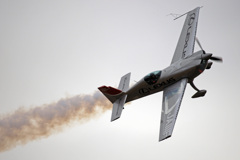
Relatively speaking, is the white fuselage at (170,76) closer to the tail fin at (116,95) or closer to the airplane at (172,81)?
the airplane at (172,81)

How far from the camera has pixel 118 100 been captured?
3669cm

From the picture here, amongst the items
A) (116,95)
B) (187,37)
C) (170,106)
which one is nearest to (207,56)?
(187,37)

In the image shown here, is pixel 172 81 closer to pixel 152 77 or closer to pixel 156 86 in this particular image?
pixel 156 86

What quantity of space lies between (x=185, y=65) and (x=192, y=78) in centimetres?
129

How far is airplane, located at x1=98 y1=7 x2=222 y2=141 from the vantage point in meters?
33.5

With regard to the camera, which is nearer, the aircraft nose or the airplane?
the airplane

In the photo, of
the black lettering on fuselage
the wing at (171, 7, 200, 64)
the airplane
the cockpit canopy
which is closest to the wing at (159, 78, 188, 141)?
the airplane

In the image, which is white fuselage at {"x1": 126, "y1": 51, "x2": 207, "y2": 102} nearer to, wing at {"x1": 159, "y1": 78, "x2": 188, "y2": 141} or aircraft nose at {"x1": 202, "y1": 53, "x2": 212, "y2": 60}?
aircraft nose at {"x1": 202, "y1": 53, "x2": 212, "y2": 60}

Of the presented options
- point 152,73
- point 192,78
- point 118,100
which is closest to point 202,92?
point 192,78

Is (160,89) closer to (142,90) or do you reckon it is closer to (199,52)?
(142,90)

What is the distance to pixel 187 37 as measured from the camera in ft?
125

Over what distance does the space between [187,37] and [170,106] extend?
27.8 ft

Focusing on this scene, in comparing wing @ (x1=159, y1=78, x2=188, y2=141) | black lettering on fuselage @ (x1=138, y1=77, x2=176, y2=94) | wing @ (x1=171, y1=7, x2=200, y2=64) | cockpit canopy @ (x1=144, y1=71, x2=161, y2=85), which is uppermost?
wing @ (x1=171, y1=7, x2=200, y2=64)

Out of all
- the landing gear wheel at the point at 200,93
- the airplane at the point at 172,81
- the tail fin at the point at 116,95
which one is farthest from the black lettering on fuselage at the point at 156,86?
the landing gear wheel at the point at 200,93
